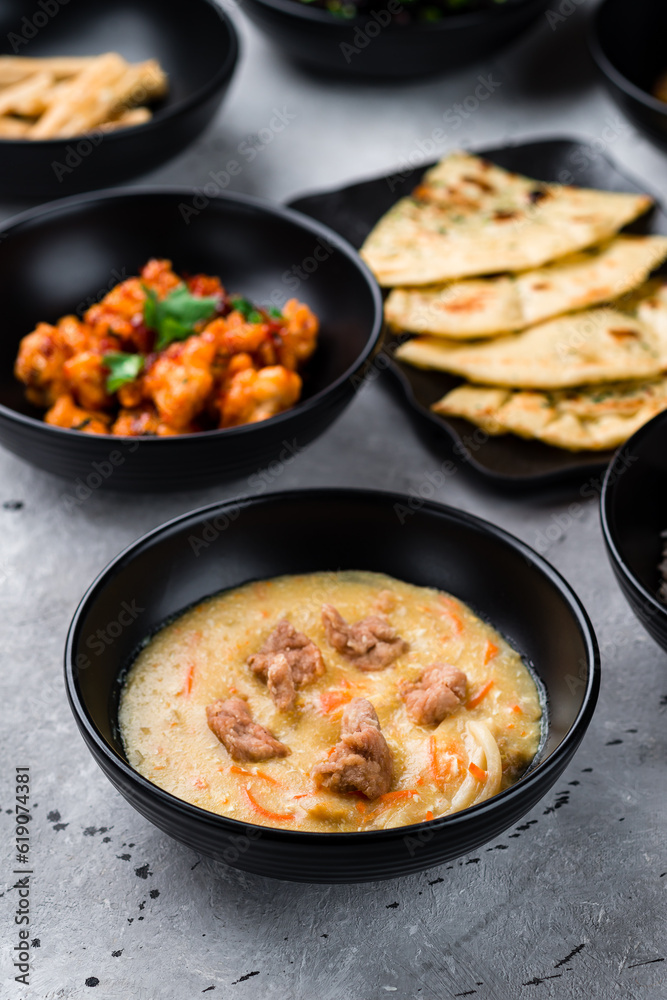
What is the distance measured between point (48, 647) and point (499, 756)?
109 centimetres

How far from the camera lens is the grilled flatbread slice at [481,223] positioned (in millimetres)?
3217

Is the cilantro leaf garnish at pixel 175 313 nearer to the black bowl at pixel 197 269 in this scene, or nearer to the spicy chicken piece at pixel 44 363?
the spicy chicken piece at pixel 44 363

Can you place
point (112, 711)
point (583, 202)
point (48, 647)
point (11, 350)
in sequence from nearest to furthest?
1. point (112, 711)
2. point (48, 647)
3. point (11, 350)
4. point (583, 202)

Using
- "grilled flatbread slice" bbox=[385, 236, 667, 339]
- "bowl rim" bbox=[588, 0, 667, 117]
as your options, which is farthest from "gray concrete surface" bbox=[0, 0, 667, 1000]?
"bowl rim" bbox=[588, 0, 667, 117]

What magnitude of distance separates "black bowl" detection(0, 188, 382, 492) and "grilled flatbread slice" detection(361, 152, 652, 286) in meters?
0.33

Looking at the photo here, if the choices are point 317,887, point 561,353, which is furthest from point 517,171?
point 317,887

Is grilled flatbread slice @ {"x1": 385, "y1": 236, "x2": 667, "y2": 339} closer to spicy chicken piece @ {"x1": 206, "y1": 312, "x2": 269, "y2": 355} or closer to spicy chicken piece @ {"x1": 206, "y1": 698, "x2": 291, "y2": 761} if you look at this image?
spicy chicken piece @ {"x1": 206, "y1": 312, "x2": 269, "y2": 355}

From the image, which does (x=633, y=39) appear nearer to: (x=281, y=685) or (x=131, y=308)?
(x=131, y=308)

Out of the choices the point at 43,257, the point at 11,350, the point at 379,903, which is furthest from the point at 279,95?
the point at 379,903

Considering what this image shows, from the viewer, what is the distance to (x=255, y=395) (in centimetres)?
249

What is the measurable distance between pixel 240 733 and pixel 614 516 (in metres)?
0.93

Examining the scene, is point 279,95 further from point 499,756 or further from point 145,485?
point 499,756

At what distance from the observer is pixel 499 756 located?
1.79 metres

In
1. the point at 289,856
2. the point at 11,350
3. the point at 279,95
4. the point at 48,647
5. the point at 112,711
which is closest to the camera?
the point at 289,856
